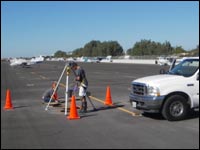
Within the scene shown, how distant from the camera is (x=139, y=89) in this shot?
38.3 ft

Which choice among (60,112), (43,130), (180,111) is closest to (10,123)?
(43,130)

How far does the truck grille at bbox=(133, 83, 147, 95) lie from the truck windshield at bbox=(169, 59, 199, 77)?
125 centimetres

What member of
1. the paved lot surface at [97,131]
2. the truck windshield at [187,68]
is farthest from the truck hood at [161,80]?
the paved lot surface at [97,131]

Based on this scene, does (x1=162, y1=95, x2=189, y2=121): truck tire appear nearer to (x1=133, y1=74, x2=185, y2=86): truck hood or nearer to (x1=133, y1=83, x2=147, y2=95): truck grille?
(x1=133, y1=74, x2=185, y2=86): truck hood

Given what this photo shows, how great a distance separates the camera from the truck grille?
11370 millimetres

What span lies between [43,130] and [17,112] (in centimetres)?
402

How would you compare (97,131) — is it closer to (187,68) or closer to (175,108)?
(175,108)

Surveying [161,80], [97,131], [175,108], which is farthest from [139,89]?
[97,131]

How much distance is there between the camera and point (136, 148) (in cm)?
768

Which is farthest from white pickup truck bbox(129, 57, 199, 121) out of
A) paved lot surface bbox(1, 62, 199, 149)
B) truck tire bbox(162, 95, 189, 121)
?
paved lot surface bbox(1, 62, 199, 149)

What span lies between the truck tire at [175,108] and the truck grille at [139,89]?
774 mm

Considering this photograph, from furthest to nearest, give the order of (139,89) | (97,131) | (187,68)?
(187,68), (139,89), (97,131)

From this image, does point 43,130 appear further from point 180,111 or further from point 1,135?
point 180,111

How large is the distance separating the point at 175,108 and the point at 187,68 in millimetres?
1575
